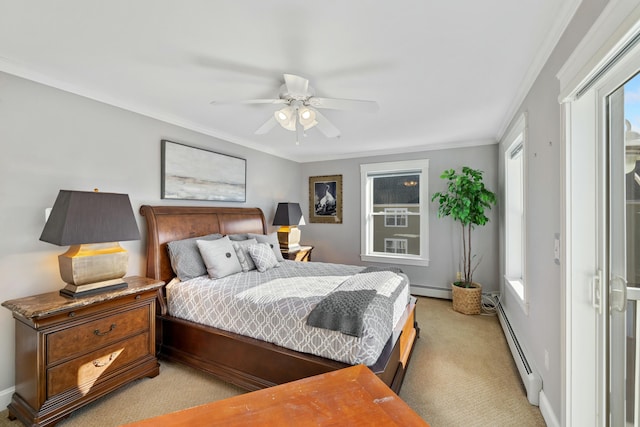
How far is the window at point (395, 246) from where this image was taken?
4.84m

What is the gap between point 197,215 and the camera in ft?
10.7

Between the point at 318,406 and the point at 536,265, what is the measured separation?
7.03 feet

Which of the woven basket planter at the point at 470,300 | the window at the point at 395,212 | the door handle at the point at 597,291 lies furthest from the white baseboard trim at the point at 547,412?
the window at the point at 395,212

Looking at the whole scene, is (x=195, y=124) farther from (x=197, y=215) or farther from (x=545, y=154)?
Answer: (x=545, y=154)

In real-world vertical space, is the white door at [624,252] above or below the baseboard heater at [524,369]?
above

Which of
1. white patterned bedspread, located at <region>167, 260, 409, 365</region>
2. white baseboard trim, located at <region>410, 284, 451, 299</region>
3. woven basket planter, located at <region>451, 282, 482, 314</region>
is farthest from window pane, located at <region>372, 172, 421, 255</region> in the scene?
white patterned bedspread, located at <region>167, 260, 409, 365</region>

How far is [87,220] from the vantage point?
6.35 feet

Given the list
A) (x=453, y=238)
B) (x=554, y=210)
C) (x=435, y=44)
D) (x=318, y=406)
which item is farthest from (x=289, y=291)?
(x=453, y=238)

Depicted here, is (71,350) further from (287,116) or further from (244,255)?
(287,116)

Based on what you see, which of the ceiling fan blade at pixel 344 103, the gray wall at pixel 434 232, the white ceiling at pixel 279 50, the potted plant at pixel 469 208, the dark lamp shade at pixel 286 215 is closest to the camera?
the white ceiling at pixel 279 50

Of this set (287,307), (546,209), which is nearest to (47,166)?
(287,307)

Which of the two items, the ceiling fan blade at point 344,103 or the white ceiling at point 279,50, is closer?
the white ceiling at point 279,50

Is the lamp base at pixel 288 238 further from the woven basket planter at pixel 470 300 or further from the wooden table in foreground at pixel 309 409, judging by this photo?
the wooden table in foreground at pixel 309 409

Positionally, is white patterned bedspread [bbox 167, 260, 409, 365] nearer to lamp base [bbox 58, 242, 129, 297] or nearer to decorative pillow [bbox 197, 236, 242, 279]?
decorative pillow [bbox 197, 236, 242, 279]
